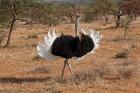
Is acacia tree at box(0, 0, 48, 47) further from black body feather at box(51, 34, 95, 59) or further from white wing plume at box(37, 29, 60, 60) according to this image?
black body feather at box(51, 34, 95, 59)

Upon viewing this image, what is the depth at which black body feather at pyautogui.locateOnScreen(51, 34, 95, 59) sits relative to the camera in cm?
1276

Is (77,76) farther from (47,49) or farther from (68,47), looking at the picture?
(47,49)

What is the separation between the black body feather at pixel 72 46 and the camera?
A: 12.8m

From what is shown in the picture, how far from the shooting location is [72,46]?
1288cm

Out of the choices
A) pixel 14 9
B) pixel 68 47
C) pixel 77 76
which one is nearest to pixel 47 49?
pixel 68 47

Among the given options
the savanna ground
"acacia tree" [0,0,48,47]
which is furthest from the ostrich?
"acacia tree" [0,0,48,47]

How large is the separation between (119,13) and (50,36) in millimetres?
24079

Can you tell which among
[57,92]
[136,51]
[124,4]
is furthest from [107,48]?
[124,4]

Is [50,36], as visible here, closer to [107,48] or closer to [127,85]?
[127,85]

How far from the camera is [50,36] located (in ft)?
43.6

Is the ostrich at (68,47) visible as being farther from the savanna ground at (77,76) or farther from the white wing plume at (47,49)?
the savanna ground at (77,76)

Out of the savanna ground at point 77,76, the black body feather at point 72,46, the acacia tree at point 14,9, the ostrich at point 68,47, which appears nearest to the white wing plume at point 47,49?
the ostrich at point 68,47

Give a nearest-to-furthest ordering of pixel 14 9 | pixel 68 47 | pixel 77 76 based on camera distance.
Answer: pixel 68 47, pixel 77 76, pixel 14 9

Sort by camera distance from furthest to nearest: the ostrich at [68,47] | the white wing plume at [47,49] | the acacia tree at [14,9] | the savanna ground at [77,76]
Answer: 1. the acacia tree at [14,9]
2. the white wing plume at [47,49]
3. the ostrich at [68,47]
4. the savanna ground at [77,76]
